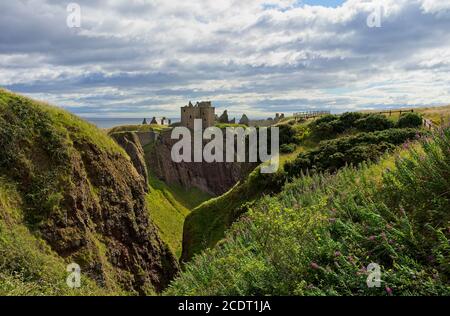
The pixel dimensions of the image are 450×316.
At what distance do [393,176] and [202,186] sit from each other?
3275 inches

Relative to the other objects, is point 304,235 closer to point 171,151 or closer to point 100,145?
point 100,145

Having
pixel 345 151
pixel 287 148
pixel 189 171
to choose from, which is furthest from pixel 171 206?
pixel 345 151

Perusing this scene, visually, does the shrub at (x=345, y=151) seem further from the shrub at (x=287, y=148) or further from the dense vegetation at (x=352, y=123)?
the shrub at (x=287, y=148)

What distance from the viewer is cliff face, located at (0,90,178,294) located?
2355cm

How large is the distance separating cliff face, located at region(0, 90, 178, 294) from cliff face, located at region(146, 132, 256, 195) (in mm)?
57075

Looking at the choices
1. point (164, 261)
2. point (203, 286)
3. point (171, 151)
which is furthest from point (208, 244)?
point (171, 151)

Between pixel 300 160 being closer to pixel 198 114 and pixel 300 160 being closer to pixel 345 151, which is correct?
pixel 345 151

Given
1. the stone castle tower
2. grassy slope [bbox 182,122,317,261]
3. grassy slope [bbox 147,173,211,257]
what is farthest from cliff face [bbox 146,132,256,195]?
grassy slope [bbox 182,122,317,261]

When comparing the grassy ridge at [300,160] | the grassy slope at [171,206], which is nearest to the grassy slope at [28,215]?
the grassy ridge at [300,160]

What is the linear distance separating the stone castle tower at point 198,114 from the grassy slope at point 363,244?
3383 inches

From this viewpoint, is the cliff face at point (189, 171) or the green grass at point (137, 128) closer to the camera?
the cliff face at point (189, 171)

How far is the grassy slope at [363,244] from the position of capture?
8.71m

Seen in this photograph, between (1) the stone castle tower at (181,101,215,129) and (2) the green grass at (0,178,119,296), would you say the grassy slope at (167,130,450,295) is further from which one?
(1) the stone castle tower at (181,101,215,129)

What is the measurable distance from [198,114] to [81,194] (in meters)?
74.7
